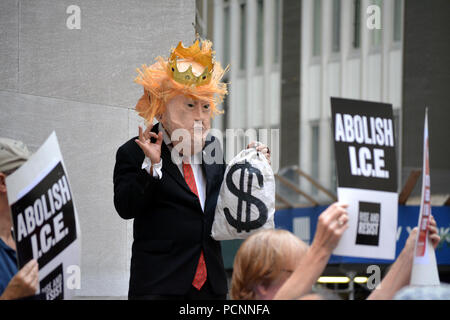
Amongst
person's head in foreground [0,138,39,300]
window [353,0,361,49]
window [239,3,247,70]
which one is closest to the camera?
person's head in foreground [0,138,39,300]

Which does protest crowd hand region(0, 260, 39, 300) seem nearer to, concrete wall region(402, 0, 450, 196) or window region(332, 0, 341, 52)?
concrete wall region(402, 0, 450, 196)

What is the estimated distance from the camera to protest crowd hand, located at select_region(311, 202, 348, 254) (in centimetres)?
257

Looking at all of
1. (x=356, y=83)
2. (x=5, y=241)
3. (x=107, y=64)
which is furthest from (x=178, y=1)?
(x=356, y=83)

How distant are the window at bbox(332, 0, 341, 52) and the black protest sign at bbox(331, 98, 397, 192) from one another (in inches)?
663

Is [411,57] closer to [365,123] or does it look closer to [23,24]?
[23,24]

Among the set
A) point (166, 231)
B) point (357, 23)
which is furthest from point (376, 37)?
point (166, 231)

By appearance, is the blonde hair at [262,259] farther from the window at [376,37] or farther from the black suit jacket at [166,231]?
the window at [376,37]

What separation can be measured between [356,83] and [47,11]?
14.5 metres

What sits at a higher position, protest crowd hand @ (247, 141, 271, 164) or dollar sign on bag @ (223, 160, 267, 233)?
protest crowd hand @ (247, 141, 271, 164)

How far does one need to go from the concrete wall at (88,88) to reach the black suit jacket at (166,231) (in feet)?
4.23

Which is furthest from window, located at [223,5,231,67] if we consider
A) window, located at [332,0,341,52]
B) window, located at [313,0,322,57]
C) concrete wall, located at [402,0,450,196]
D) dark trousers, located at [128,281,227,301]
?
dark trousers, located at [128,281,227,301]

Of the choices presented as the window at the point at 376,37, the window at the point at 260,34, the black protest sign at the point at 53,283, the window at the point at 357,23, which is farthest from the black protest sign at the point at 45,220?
the window at the point at 260,34

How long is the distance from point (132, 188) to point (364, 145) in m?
1.13

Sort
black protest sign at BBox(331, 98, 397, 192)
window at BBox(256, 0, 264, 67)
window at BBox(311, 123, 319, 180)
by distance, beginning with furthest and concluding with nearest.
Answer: window at BBox(256, 0, 264, 67), window at BBox(311, 123, 319, 180), black protest sign at BBox(331, 98, 397, 192)
